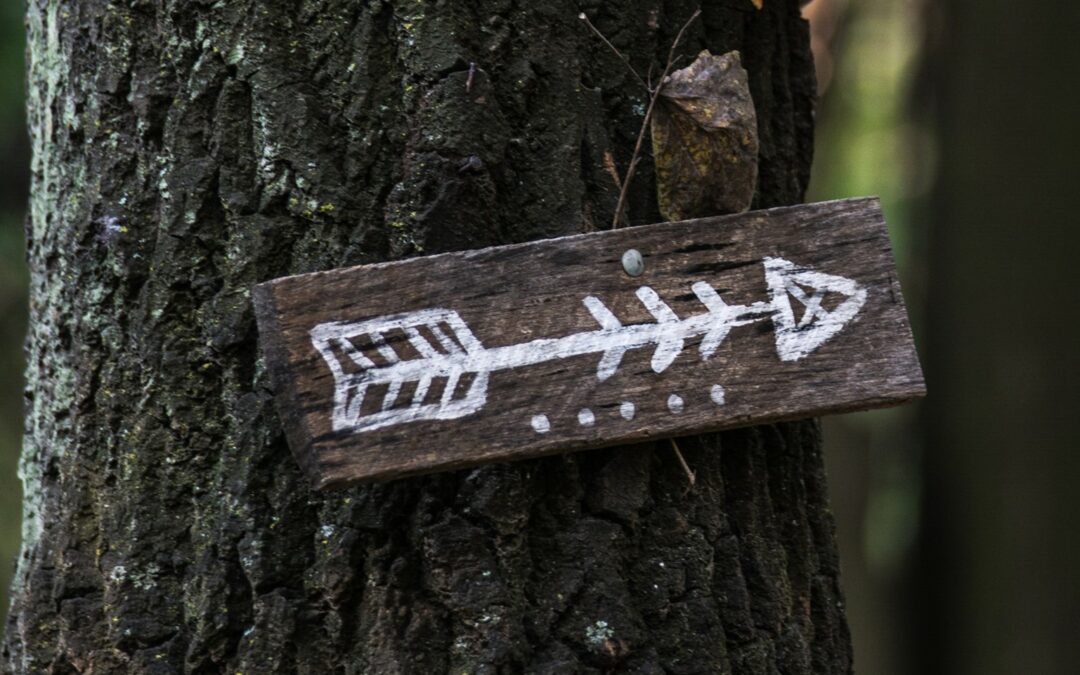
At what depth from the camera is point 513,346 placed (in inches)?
39.0

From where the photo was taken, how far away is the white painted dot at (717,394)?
102 centimetres

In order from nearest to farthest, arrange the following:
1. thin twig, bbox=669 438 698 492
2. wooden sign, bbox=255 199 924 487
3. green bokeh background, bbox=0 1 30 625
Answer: wooden sign, bbox=255 199 924 487 → thin twig, bbox=669 438 698 492 → green bokeh background, bbox=0 1 30 625

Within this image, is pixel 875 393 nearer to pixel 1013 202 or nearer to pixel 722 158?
pixel 722 158

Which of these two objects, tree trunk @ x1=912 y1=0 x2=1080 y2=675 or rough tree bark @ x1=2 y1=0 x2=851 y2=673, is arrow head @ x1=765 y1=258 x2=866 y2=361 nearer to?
rough tree bark @ x1=2 y1=0 x2=851 y2=673

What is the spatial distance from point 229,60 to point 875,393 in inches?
31.0

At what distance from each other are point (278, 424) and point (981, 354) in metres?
3.46

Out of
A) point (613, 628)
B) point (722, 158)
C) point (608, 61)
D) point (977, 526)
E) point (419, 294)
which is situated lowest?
point (977, 526)

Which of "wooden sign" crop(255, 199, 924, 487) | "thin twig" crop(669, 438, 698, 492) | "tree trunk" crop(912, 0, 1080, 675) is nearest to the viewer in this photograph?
"wooden sign" crop(255, 199, 924, 487)

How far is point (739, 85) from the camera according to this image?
42.4 inches

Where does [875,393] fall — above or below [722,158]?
below

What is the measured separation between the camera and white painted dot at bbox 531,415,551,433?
980mm

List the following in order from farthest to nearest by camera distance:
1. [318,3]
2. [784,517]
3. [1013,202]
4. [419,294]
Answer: [1013,202], [784,517], [318,3], [419,294]

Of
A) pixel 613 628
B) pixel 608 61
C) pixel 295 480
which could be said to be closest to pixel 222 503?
pixel 295 480

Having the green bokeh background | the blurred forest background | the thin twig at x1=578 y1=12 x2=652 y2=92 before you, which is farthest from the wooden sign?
the green bokeh background
